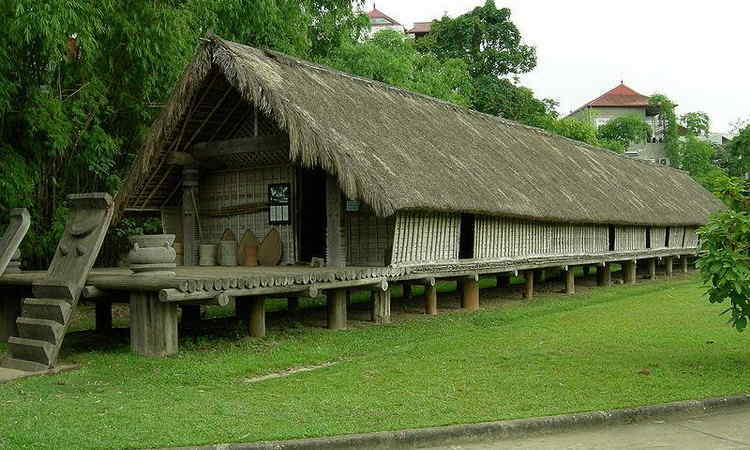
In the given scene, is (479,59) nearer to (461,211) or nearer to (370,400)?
(461,211)

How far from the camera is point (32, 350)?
888 cm

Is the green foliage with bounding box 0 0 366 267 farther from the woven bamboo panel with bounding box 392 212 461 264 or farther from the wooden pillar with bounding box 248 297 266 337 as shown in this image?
the woven bamboo panel with bounding box 392 212 461 264

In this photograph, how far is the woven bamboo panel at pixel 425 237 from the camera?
42.5ft

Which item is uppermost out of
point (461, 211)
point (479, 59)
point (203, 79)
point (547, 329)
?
point (479, 59)

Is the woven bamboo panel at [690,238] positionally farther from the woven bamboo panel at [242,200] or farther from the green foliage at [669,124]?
the green foliage at [669,124]

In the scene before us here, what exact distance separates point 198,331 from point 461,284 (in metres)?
5.89

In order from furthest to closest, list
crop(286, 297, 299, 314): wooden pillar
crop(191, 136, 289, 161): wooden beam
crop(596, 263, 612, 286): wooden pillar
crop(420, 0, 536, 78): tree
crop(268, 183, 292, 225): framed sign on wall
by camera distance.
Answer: crop(420, 0, 536, 78): tree, crop(596, 263, 612, 286): wooden pillar, crop(286, 297, 299, 314): wooden pillar, crop(268, 183, 292, 225): framed sign on wall, crop(191, 136, 289, 161): wooden beam

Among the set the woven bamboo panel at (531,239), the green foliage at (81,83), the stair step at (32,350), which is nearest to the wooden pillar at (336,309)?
the woven bamboo panel at (531,239)

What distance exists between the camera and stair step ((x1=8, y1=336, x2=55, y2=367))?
8.74 metres

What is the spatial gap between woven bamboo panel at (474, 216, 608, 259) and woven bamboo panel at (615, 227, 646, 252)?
3.27 ft

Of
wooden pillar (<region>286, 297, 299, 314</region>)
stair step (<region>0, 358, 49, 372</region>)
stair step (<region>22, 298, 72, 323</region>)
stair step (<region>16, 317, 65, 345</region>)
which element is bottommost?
wooden pillar (<region>286, 297, 299, 314</region>)

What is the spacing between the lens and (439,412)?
251 inches

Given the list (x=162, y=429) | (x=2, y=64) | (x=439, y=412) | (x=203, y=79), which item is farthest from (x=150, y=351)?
(x=2, y=64)

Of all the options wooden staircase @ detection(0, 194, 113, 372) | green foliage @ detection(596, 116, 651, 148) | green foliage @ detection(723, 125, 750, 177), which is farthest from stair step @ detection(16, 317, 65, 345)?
green foliage @ detection(596, 116, 651, 148)
